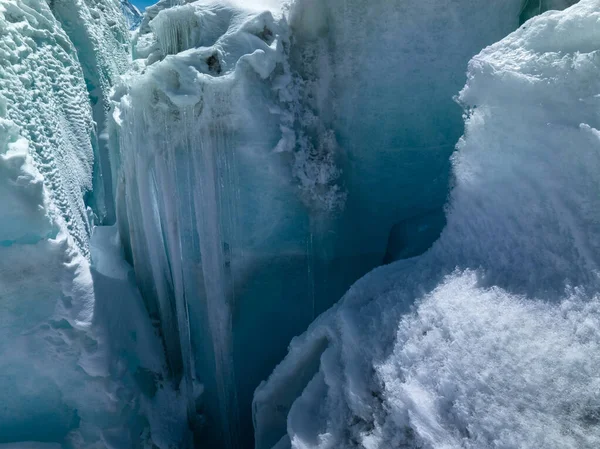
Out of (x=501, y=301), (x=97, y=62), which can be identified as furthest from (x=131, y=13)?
(x=501, y=301)

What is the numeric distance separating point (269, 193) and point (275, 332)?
29.3 inches

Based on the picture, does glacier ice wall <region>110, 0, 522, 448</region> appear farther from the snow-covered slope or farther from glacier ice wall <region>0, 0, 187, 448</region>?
the snow-covered slope

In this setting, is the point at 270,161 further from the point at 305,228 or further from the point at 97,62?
the point at 97,62

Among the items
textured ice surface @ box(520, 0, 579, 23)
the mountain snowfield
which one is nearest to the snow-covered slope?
the mountain snowfield

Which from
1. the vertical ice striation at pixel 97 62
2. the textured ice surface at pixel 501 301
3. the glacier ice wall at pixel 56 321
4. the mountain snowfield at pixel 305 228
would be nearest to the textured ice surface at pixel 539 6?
the mountain snowfield at pixel 305 228

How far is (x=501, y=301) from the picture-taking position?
1.27 metres

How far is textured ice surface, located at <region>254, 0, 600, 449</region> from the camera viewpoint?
1.08 m

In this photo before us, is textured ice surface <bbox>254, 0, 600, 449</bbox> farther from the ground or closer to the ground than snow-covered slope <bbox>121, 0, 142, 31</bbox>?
closer to the ground

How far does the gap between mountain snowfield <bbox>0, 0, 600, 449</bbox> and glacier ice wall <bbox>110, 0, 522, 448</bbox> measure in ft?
0.03

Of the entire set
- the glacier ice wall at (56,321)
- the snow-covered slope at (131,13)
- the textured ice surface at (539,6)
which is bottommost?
the glacier ice wall at (56,321)

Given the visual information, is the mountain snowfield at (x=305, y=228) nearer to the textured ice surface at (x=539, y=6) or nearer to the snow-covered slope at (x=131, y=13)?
the textured ice surface at (x=539, y=6)

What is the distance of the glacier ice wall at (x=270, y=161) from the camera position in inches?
82.4

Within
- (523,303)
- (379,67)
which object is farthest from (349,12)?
(523,303)

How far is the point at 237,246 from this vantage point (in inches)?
89.4
